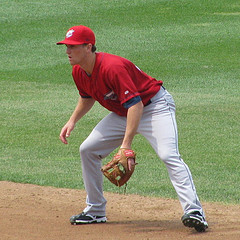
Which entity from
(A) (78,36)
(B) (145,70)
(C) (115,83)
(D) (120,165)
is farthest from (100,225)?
(B) (145,70)

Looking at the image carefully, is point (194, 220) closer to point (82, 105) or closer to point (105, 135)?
point (105, 135)

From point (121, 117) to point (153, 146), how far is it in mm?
438

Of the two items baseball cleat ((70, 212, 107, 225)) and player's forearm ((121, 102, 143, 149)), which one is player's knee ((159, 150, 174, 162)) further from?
baseball cleat ((70, 212, 107, 225))

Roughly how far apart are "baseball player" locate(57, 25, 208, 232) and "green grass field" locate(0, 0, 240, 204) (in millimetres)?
1522

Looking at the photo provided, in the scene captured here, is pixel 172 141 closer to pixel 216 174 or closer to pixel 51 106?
pixel 216 174

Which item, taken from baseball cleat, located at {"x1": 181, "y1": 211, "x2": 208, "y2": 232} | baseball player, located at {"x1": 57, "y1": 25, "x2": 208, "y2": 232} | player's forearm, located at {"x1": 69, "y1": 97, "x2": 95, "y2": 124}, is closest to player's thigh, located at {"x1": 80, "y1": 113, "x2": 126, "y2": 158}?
baseball player, located at {"x1": 57, "y1": 25, "x2": 208, "y2": 232}

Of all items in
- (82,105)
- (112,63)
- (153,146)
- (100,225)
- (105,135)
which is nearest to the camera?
(112,63)

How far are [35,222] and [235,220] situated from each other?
6.18 feet

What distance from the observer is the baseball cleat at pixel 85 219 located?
5797 mm

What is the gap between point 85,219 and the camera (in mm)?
5832

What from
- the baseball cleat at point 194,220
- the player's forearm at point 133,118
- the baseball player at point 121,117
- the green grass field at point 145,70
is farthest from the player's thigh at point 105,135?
the green grass field at point 145,70

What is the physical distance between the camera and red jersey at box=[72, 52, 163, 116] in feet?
16.8

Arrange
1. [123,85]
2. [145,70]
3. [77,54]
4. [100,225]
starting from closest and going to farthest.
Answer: [123,85] < [77,54] < [100,225] < [145,70]

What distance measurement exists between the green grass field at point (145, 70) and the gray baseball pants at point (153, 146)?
1457 mm
